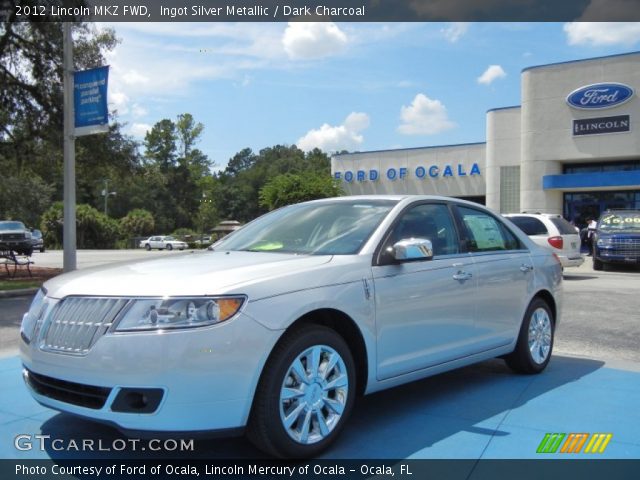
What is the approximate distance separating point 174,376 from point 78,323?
0.70 metres

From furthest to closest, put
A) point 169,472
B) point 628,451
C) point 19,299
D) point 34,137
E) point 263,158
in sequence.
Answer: point 263,158 < point 34,137 < point 19,299 < point 628,451 < point 169,472

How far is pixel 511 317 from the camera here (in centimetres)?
547

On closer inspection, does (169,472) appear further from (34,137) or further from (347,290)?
(34,137)

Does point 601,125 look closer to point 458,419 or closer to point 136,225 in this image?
point 458,419

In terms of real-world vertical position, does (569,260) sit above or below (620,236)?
below

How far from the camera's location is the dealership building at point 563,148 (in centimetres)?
3225

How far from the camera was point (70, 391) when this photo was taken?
3455mm

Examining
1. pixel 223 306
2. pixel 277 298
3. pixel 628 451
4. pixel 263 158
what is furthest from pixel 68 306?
pixel 263 158

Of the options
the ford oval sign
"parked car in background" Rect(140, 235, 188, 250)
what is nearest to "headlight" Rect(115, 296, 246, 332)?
the ford oval sign

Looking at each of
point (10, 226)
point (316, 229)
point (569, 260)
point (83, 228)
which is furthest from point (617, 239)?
point (83, 228)

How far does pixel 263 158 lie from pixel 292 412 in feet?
466

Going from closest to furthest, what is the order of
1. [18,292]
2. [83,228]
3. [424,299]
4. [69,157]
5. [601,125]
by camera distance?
[424,299]
[18,292]
[69,157]
[601,125]
[83,228]

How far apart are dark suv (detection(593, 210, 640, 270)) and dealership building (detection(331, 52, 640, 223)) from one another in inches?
513

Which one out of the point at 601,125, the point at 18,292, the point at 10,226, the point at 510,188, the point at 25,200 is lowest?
the point at 18,292
